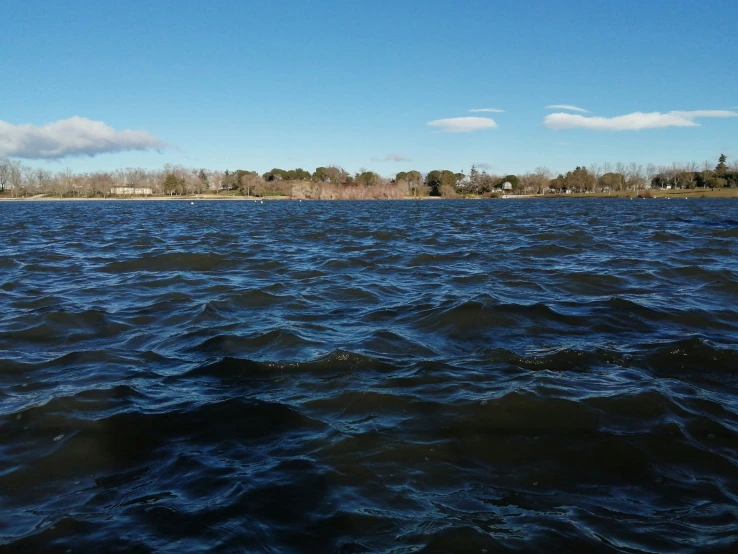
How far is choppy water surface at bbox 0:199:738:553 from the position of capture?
3232 mm

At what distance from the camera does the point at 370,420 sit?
4.71 m

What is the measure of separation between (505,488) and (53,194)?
171 m

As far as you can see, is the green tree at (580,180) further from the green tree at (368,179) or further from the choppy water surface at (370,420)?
the choppy water surface at (370,420)

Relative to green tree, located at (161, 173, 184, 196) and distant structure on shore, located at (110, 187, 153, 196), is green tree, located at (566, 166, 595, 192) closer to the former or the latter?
green tree, located at (161, 173, 184, 196)

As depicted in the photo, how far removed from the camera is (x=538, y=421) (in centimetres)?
471

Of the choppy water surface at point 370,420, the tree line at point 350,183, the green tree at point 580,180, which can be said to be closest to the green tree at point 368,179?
the tree line at point 350,183

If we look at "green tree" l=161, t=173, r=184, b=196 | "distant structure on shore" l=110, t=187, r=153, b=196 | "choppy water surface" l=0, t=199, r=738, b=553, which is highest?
"green tree" l=161, t=173, r=184, b=196

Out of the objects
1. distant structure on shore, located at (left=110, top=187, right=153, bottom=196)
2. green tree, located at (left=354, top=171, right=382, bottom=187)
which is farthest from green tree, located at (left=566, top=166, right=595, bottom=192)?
distant structure on shore, located at (left=110, top=187, right=153, bottom=196)

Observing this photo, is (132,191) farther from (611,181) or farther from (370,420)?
(370,420)

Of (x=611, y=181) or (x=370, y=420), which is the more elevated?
(x=611, y=181)

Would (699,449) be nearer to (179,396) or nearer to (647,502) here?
(647,502)

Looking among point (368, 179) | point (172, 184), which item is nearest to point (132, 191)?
point (172, 184)

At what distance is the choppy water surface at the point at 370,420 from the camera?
323cm

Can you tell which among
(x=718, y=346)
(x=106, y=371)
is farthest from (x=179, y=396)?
(x=718, y=346)
